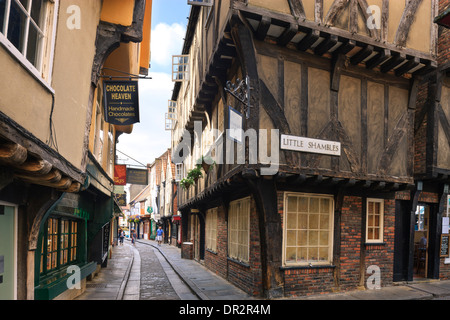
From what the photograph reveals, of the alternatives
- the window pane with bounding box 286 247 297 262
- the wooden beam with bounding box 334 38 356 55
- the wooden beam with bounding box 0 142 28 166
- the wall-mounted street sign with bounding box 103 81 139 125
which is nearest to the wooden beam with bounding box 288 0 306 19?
the wooden beam with bounding box 334 38 356 55

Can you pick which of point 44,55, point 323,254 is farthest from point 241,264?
point 44,55

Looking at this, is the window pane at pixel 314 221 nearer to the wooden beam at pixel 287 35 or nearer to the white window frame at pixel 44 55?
the wooden beam at pixel 287 35

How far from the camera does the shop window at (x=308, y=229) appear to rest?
9.02 m

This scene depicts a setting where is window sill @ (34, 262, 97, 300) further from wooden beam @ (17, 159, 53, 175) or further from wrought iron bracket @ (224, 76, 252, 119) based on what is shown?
wrought iron bracket @ (224, 76, 252, 119)

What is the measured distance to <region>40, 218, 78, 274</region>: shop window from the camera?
6.93 metres

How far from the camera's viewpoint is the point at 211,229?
14547mm

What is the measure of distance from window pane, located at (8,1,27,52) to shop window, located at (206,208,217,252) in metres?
10.8

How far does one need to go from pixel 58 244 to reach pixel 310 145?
6434mm

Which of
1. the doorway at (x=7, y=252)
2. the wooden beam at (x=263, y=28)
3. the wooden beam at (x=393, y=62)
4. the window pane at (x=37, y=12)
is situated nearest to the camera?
the window pane at (x=37, y=12)

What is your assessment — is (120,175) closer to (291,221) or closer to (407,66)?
(291,221)

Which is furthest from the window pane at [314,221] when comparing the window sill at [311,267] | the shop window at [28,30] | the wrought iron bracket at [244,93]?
the shop window at [28,30]

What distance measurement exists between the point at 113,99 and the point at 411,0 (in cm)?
875

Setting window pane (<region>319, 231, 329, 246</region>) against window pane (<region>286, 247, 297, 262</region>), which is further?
window pane (<region>319, 231, 329, 246</region>)

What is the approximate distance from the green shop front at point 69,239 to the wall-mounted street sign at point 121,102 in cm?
129
